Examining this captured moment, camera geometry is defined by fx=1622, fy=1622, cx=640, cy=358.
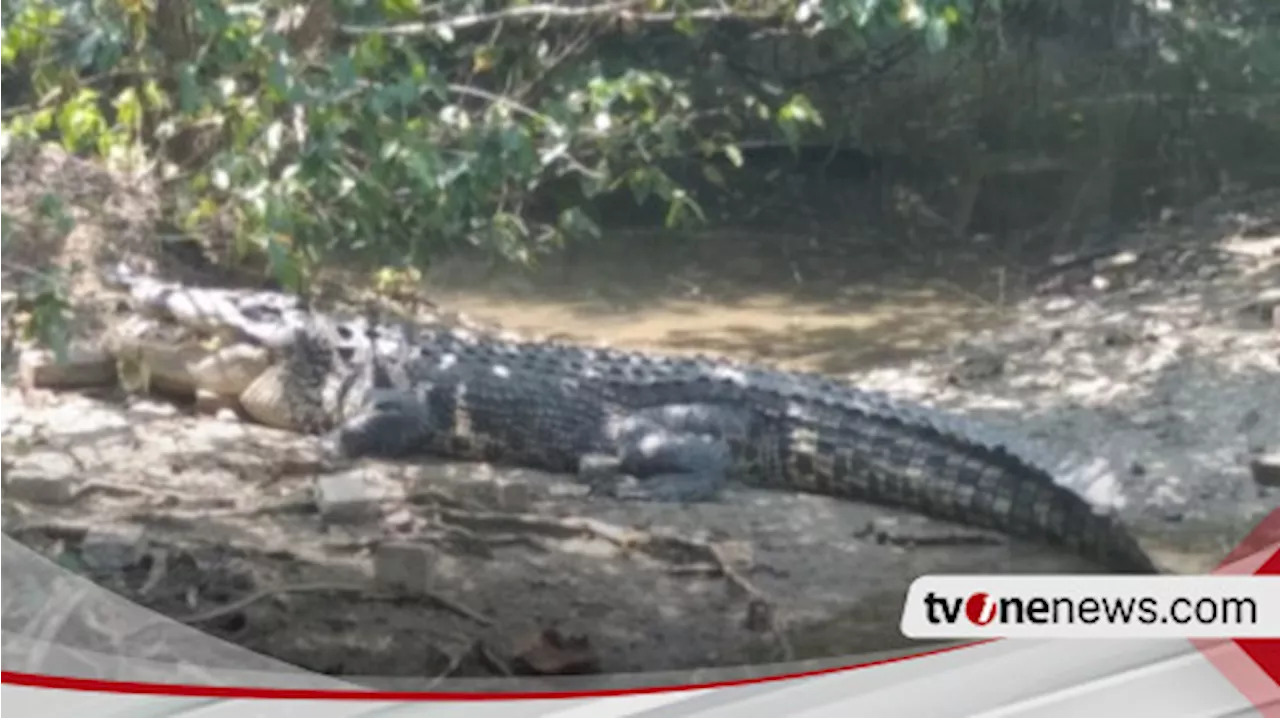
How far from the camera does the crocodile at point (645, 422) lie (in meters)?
1.09

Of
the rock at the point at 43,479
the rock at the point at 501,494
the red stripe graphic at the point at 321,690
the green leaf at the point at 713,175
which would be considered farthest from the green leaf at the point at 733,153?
the rock at the point at 43,479

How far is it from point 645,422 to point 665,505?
0.07 meters

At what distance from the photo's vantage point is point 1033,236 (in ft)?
4.01

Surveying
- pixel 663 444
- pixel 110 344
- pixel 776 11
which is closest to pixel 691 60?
pixel 776 11

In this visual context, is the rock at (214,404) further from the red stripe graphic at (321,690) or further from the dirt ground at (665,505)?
the red stripe graphic at (321,690)

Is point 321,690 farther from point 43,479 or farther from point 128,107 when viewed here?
point 128,107

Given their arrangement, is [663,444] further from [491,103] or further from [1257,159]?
[1257,159]

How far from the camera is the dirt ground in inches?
41.5

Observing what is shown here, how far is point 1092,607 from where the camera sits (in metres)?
1.24

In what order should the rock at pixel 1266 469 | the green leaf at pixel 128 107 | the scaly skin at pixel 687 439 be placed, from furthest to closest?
the rock at pixel 1266 469, the scaly skin at pixel 687 439, the green leaf at pixel 128 107

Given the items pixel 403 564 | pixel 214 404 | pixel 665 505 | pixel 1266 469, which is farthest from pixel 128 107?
pixel 1266 469

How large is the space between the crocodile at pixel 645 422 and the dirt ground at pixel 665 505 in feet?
0.06

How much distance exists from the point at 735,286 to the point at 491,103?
217 millimetres

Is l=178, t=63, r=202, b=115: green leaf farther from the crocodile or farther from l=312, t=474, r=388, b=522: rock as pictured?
l=312, t=474, r=388, b=522: rock
